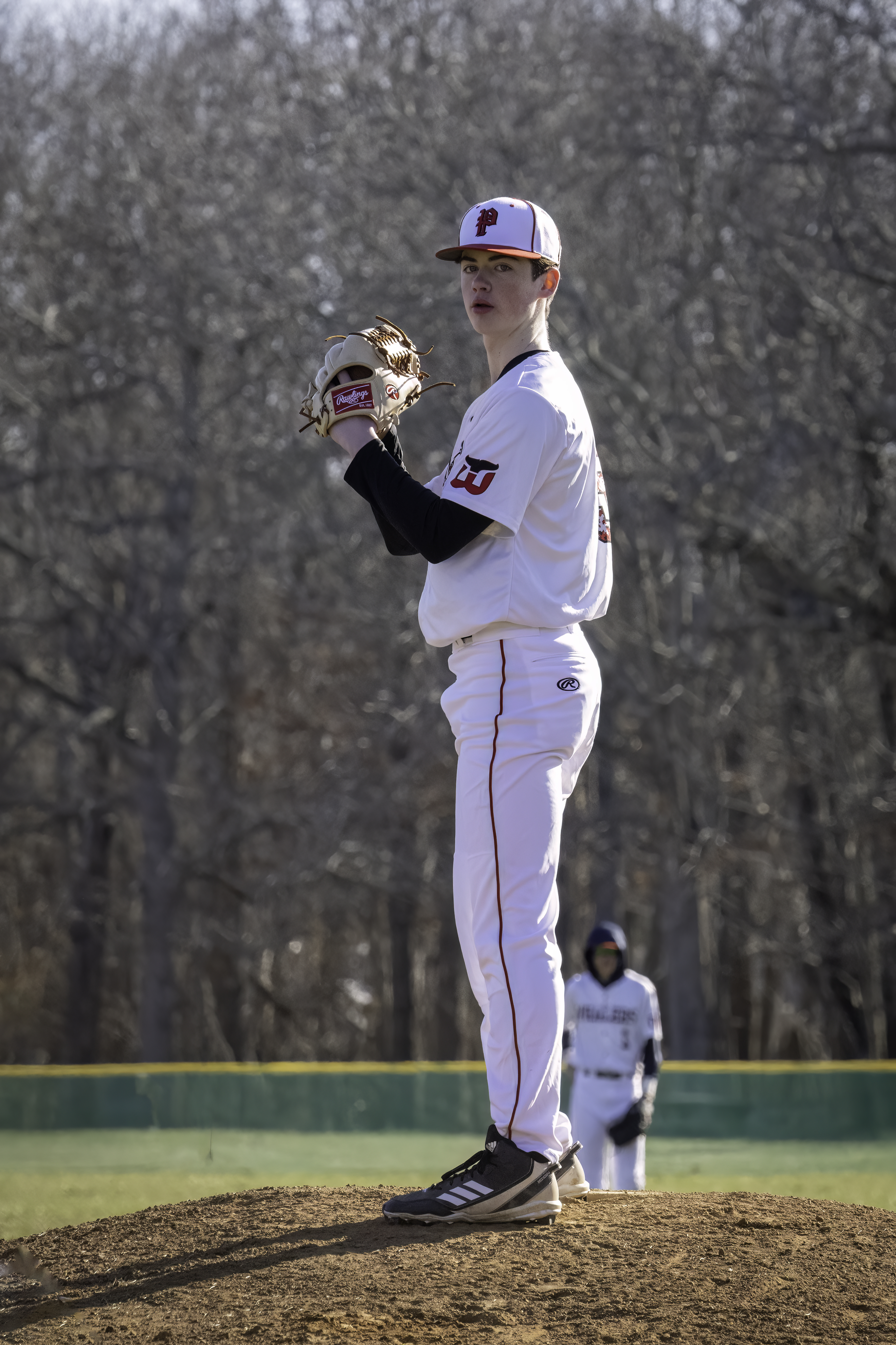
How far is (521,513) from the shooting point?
3.67m

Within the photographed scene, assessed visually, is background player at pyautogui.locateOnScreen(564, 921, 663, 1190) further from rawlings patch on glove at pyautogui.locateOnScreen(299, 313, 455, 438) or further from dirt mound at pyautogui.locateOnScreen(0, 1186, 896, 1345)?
rawlings patch on glove at pyautogui.locateOnScreen(299, 313, 455, 438)

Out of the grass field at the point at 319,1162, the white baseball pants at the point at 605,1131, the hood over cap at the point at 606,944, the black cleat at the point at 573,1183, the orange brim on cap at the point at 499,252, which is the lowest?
the grass field at the point at 319,1162

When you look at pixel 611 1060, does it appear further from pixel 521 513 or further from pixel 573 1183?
pixel 521 513

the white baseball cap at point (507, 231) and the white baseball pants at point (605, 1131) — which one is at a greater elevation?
the white baseball cap at point (507, 231)

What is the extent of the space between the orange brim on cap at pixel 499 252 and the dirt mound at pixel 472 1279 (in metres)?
2.35

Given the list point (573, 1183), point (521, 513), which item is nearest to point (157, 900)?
point (573, 1183)

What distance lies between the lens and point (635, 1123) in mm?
9406

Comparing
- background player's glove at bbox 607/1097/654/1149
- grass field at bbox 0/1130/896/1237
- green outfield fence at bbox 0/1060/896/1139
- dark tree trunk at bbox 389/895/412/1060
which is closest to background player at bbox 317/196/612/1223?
background player's glove at bbox 607/1097/654/1149

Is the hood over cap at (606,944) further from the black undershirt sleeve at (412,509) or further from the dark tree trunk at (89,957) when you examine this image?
the dark tree trunk at (89,957)

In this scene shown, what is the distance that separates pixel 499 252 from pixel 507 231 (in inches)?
2.2

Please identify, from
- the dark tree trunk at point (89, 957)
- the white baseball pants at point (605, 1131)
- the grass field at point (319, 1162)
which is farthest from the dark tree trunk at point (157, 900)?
the white baseball pants at point (605, 1131)

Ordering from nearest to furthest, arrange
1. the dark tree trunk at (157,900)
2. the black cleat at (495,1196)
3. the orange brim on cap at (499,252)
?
the black cleat at (495,1196) < the orange brim on cap at (499,252) < the dark tree trunk at (157,900)

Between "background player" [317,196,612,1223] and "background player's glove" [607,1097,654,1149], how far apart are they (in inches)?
228

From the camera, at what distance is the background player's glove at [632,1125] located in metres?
9.41
